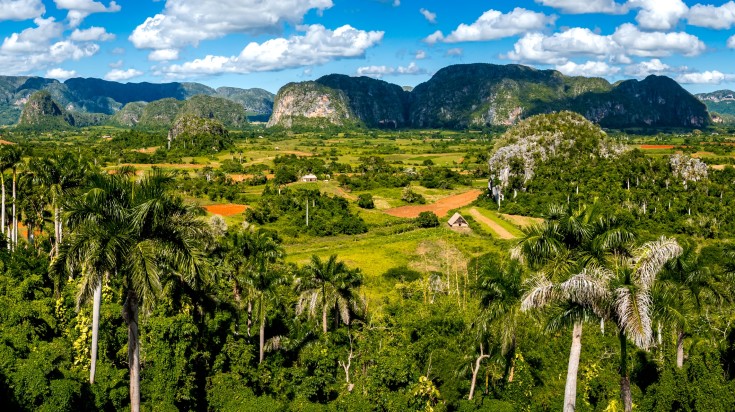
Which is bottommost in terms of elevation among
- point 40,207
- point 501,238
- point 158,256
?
point 501,238

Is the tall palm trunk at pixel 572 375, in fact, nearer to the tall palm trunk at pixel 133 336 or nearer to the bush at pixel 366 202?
the tall palm trunk at pixel 133 336

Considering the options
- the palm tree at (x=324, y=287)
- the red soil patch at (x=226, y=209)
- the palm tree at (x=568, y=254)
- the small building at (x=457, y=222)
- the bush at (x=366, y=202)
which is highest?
the palm tree at (x=568, y=254)

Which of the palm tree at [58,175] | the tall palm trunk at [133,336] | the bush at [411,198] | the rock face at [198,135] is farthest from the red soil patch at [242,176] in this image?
the tall palm trunk at [133,336]

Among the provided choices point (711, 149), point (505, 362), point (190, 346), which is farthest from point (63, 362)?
point (711, 149)

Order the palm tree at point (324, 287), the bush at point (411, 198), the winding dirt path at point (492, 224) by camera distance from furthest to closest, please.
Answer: the bush at point (411, 198) → the winding dirt path at point (492, 224) → the palm tree at point (324, 287)

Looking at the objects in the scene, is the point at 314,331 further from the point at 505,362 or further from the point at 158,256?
the point at 158,256

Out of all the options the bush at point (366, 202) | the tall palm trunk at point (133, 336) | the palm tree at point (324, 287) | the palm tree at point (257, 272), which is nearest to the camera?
the tall palm trunk at point (133, 336)

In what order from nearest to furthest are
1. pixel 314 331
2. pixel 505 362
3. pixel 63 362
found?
pixel 63 362, pixel 505 362, pixel 314 331
